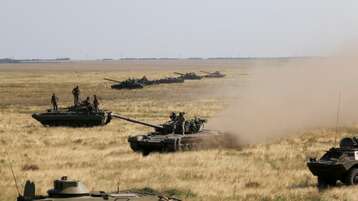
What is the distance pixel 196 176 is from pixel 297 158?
521 cm

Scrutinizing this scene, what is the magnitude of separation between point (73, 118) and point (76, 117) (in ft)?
0.62

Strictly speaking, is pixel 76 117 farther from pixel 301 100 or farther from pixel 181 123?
pixel 301 100

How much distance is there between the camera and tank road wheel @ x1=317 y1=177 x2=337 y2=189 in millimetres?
20136

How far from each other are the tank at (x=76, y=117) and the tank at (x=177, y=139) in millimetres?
9703

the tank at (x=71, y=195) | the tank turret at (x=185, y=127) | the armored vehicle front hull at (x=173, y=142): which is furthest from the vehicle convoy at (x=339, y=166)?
the tank turret at (x=185, y=127)

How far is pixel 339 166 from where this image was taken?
19266 mm

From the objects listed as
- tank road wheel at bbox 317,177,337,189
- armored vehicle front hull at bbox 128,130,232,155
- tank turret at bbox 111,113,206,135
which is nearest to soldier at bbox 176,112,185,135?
tank turret at bbox 111,113,206,135

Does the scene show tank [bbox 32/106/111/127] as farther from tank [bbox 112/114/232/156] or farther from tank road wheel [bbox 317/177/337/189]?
tank road wheel [bbox 317/177/337/189]

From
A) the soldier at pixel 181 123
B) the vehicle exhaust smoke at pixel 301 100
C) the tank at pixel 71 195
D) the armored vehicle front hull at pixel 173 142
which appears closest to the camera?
the tank at pixel 71 195

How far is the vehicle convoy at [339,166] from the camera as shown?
63.5 ft

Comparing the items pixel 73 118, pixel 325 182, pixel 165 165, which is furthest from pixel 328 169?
pixel 73 118

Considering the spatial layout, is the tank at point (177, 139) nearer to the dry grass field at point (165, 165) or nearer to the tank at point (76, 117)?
the dry grass field at point (165, 165)

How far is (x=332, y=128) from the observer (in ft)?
119

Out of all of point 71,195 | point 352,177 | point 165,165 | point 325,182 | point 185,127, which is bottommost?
point 165,165
